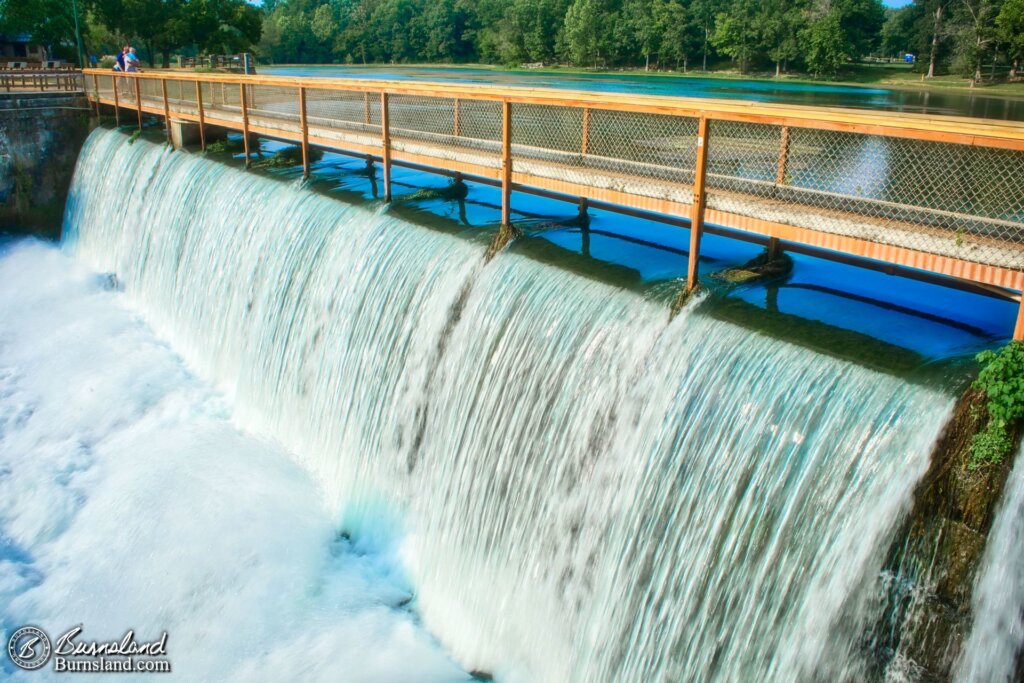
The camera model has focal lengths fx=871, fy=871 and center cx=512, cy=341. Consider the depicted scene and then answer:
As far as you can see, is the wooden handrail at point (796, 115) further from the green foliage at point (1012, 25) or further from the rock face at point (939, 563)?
the green foliage at point (1012, 25)

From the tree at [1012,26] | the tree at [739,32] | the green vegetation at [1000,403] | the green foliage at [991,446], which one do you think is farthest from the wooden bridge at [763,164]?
the tree at [739,32]

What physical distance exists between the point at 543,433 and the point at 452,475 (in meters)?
1.38

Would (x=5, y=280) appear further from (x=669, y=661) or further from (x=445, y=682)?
(x=669, y=661)

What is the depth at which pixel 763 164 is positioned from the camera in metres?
8.64

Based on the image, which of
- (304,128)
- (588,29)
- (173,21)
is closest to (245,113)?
(304,128)

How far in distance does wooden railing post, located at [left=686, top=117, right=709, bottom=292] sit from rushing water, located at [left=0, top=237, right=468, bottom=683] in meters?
4.49

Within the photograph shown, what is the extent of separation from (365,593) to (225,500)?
2597 mm

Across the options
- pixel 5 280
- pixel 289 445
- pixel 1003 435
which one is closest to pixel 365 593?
pixel 289 445

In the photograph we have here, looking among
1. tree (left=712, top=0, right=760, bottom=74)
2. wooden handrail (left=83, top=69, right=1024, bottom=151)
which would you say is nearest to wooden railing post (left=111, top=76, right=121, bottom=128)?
wooden handrail (left=83, top=69, right=1024, bottom=151)

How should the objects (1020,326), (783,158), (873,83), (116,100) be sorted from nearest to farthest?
(1020,326)
(783,158)
(116,100)
(873,83)

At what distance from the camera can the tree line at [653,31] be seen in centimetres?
3928

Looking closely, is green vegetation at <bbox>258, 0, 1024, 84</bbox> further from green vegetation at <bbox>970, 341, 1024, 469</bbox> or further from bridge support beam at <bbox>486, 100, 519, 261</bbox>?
green vegetation at <bbox>970, 341, 1024, 469</bbox>

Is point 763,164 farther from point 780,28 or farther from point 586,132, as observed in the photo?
point 780,28

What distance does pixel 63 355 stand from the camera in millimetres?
16469
